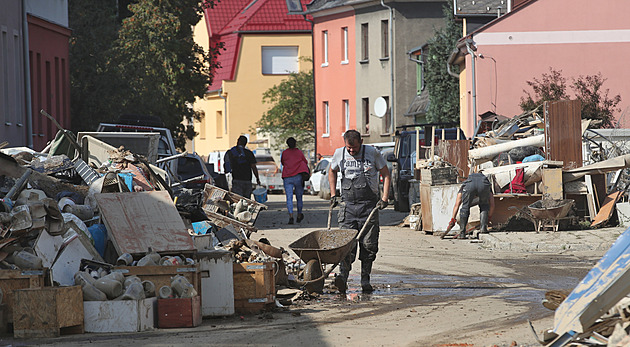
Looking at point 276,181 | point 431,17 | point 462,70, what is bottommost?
point 276,181

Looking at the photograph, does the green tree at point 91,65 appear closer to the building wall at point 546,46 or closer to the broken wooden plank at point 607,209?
the building wall at point 546,46

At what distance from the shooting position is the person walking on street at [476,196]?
2006 cm

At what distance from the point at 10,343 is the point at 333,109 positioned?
46414mm

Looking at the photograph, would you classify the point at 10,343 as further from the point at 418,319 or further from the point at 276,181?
the point at 276,181

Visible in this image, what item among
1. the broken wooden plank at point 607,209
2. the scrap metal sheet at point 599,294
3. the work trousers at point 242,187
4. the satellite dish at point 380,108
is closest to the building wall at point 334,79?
the satellite dish at point 380,108

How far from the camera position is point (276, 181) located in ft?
148

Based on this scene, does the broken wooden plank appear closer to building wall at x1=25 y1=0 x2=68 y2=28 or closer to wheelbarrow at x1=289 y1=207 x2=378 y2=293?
wheelbarrow at x1=289 y1=207 x2=378 y2=293

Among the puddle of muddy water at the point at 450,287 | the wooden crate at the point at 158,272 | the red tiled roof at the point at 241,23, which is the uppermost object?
the red tiled roof at the point at 241,23

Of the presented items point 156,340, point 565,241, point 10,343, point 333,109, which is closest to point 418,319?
point 156,340

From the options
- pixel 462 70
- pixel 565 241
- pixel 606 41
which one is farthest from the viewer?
pixel 462 70

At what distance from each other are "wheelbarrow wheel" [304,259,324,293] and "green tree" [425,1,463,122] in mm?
32732

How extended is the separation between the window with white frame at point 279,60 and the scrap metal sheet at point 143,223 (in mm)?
51991

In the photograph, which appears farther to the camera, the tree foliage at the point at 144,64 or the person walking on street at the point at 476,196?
the tree foliage at the point at 144,64

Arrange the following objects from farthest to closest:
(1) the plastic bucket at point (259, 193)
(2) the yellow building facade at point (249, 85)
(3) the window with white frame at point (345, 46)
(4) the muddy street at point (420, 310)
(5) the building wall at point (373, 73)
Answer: (2) the yellow building facade at point (249, 85) < (3) the window with white frame at point (345, 46) < (5) the building wall at point (373, 73) < (1) the plastic bucket at point (259, 193) < (4) the muddy street at point (420, 310)
